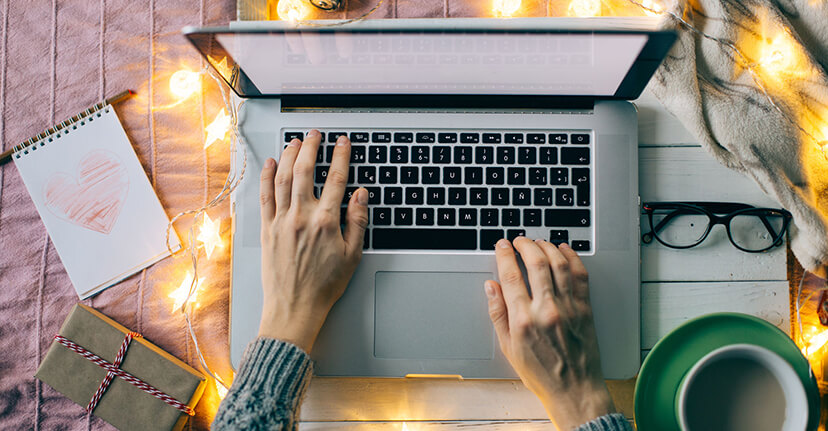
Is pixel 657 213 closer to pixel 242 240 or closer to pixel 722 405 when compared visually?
pixel 722 405


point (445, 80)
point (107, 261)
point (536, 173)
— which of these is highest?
point (445, 80)

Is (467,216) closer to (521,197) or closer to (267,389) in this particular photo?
(521,197)

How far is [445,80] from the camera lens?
2.04 ft

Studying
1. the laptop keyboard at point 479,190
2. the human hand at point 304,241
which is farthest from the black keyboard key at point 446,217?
the human hand at point 304,241

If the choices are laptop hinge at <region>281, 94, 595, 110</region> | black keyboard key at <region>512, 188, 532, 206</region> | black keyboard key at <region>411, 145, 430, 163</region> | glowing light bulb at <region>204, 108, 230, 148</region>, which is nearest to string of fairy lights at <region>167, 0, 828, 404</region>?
glowing light bulb at <region>204, 108, 230, 148</region>

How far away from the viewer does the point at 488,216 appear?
653mm

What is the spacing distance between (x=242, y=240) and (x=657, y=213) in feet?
2.00

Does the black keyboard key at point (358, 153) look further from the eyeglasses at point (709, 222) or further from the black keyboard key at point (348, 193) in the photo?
the eyeglasses at point (709, 222)

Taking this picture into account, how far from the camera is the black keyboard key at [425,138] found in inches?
26.0

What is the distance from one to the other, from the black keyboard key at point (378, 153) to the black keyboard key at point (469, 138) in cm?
11

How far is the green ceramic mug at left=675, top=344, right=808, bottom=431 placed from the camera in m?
0.57

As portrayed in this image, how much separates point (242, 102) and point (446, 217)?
13.4 inches

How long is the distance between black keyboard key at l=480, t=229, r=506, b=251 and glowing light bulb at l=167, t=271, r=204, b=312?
0.45 meters

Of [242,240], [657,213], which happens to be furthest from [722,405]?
[242,240]
